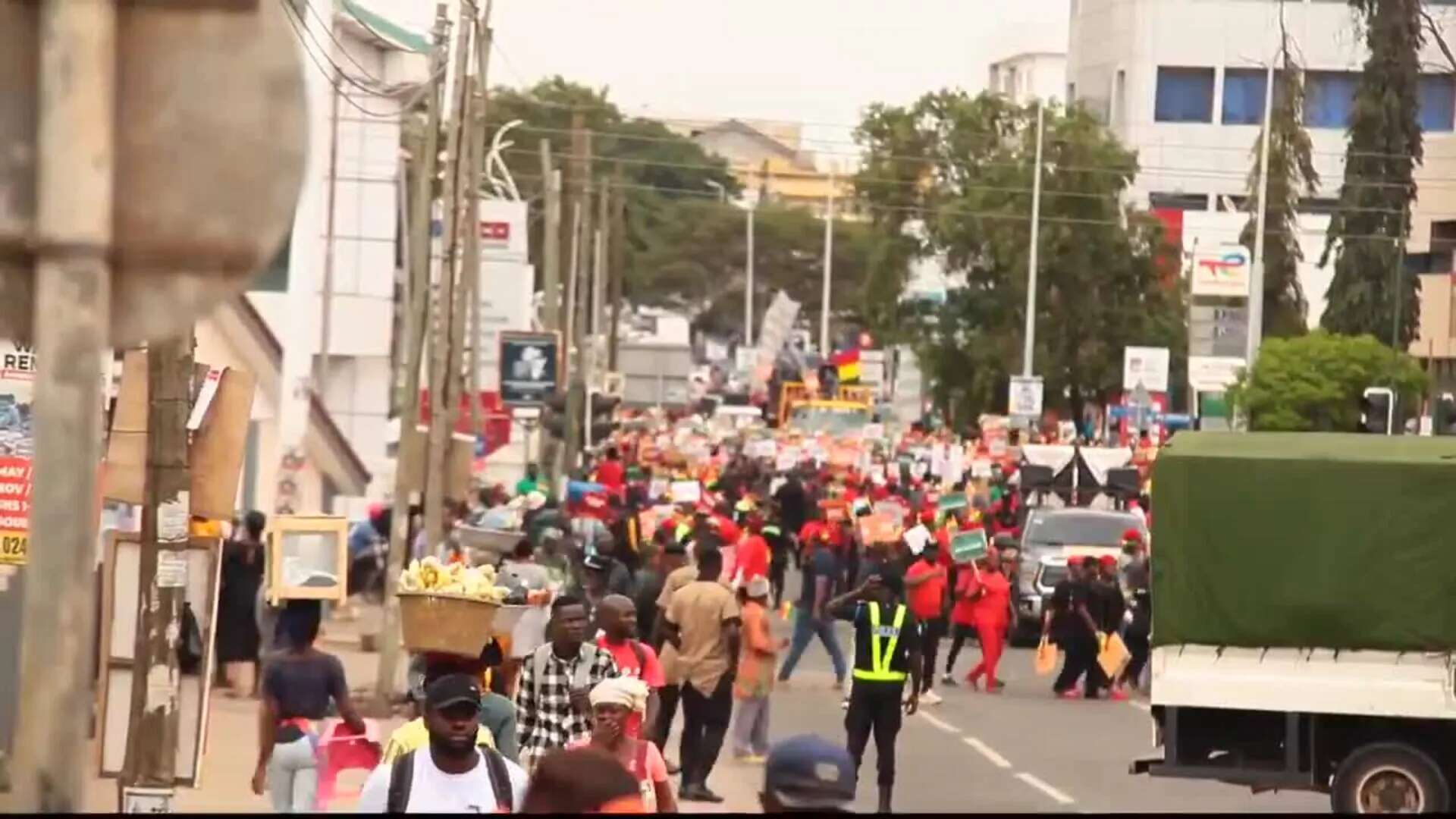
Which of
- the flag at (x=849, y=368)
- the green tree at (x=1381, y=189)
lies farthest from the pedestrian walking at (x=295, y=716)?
the flag at (x=849, y=368)

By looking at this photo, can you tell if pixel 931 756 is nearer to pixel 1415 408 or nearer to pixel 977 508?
pixel 977 508

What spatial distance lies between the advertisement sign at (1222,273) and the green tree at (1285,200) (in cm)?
139

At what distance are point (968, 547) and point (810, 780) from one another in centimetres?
2747

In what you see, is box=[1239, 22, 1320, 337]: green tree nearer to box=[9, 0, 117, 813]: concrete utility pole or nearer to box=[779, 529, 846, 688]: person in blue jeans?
box=[779, 529, 846, 688]: person in blue jeans

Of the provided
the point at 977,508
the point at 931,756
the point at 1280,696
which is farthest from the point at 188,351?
the point at 977,508

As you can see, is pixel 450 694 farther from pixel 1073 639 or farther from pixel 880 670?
pixel 1073 639

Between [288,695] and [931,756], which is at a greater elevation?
[288,695]

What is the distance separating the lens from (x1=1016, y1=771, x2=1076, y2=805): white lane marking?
21266mm

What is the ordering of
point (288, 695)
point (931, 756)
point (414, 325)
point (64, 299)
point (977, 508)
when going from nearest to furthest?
point (64, 299)
point (288, 695)
point (931, 756)
point (414, 325)
point (977, 508)

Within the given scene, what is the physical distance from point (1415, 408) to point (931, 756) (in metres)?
35.9

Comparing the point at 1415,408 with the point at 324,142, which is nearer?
the point at 324,142

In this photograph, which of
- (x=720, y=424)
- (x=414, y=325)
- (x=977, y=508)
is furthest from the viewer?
(x=720, y=424)

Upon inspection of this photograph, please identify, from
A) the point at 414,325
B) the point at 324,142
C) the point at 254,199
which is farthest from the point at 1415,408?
the point at 254,199

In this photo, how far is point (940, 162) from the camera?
8319cm
